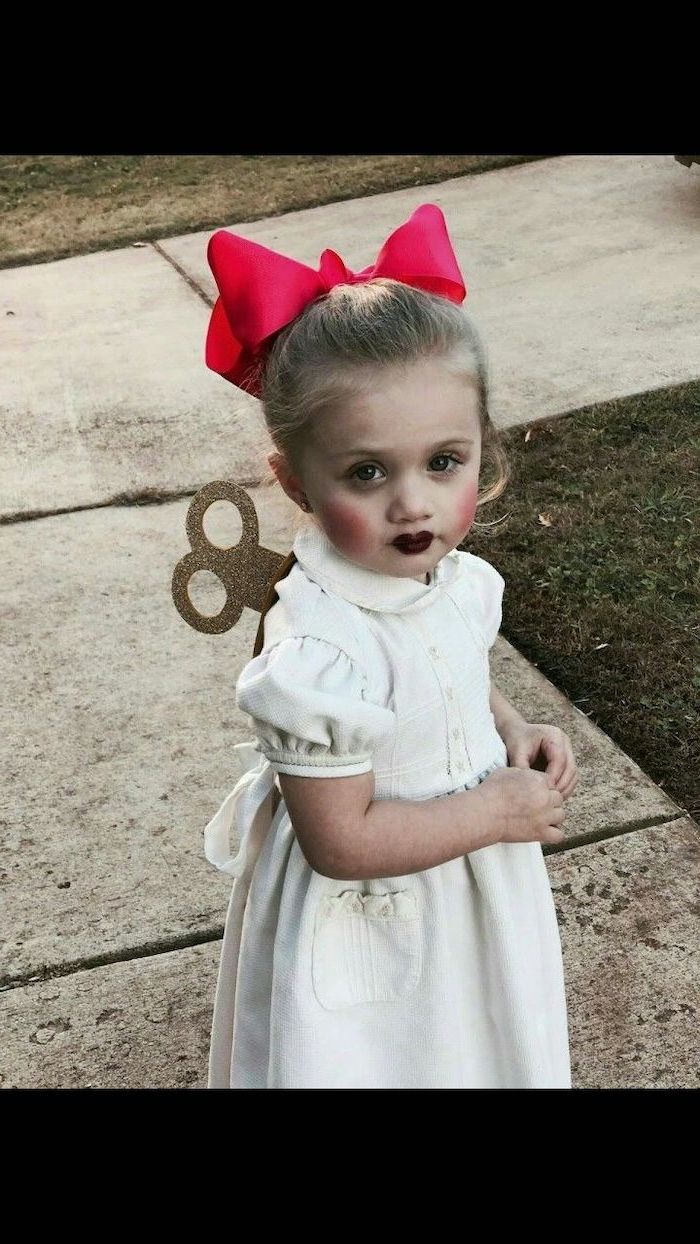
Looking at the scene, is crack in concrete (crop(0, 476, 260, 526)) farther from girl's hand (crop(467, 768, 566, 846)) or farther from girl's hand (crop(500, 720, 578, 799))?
girl's hand (crop(467, 768, 566, 846))

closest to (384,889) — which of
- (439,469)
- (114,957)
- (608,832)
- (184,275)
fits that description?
(439,469)

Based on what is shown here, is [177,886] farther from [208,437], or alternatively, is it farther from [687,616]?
[208,437]

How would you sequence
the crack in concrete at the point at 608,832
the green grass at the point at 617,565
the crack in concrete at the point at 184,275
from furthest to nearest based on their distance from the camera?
the crack in concrete at the point at 184,275
the green grass at the point at 617,565
the crack in concrete at the point at 608,832

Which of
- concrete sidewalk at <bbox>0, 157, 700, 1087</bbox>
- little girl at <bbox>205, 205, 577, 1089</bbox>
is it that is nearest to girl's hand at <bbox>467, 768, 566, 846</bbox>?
little girl at <bbox>205, 205, 577, 1089</bbox>

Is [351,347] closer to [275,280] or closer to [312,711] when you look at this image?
[275,280]

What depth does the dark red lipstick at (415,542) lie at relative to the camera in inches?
64.9

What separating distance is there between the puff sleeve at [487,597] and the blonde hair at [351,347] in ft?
0.86

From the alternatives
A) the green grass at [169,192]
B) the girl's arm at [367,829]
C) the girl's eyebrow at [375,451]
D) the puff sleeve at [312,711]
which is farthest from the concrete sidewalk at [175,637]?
the girl's eyebrow at [375,451]

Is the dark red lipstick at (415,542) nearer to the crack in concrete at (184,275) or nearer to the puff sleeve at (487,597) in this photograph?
the puff sleeve at (487,597)

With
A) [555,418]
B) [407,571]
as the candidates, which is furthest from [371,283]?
[555,418]

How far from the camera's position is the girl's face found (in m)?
1.59

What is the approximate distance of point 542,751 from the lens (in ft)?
6.28

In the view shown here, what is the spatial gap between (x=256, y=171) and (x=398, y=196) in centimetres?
107

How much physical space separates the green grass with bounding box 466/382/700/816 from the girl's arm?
1353mm
